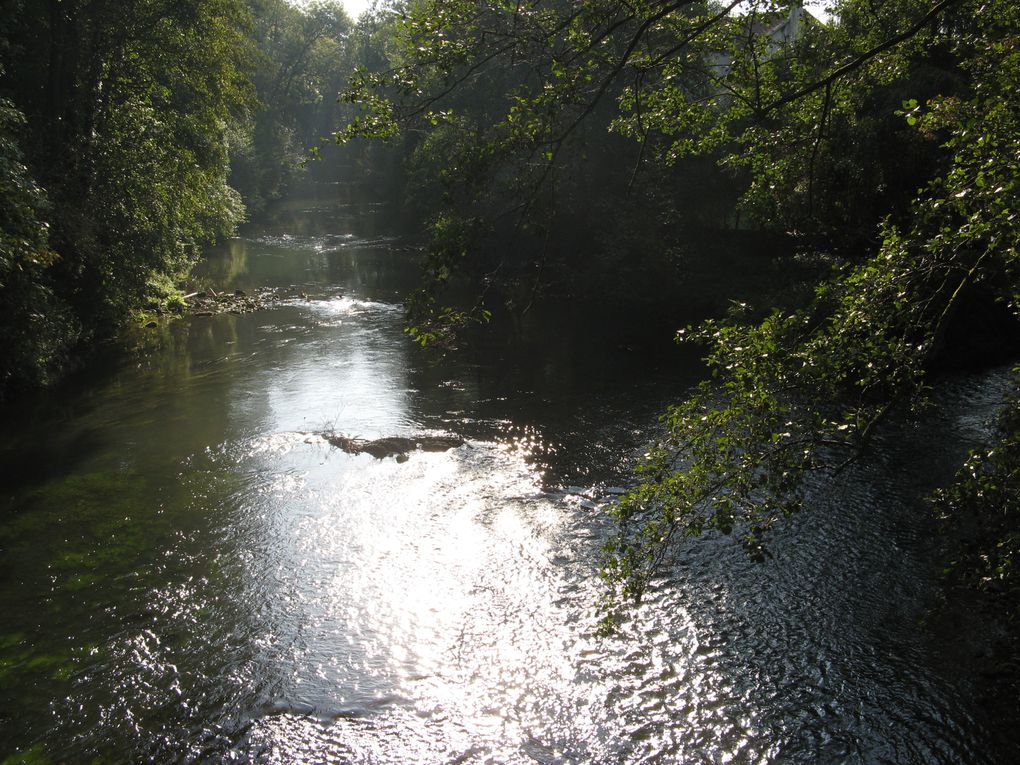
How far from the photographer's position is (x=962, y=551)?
18.8 ft

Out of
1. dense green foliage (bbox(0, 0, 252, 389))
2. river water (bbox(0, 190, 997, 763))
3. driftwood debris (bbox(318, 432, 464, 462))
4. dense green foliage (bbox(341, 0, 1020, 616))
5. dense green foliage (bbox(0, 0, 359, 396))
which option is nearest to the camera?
dense green foliage (bbox(341, 0, 1020, 616))

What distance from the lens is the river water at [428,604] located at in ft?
21.6

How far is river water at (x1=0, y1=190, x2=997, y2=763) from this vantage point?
659cm

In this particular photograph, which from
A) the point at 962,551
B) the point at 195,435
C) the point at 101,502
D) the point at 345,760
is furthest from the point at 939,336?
the point at 195,435

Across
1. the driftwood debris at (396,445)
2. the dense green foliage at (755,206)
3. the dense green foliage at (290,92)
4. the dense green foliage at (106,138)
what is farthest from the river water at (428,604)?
the dense green foliage at (290,92)

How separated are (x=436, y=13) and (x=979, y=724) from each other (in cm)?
733

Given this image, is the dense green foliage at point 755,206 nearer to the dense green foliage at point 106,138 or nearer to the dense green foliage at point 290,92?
the dense green foliage at point 106,138

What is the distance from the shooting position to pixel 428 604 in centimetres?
857

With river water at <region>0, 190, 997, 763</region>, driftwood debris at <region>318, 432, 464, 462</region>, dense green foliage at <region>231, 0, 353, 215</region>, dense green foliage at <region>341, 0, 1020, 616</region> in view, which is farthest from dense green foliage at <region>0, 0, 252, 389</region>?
dense green foliage at <region>231, 0, 353, 215</region>

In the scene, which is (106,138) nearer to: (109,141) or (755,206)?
(109,141)

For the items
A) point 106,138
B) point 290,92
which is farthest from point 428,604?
point 290,92

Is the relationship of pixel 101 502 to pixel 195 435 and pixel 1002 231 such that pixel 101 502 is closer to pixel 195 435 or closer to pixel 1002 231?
pixel 195 435

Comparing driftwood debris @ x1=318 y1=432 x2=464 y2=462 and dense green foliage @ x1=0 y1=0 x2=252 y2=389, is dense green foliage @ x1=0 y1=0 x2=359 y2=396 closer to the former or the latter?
dense green foliage @ x1=0 y1=0 x2=252 y2=389

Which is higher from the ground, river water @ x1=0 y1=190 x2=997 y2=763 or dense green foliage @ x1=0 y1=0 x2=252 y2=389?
dense green foliage @ x1=0 y1=0 x2=252 y2=389
